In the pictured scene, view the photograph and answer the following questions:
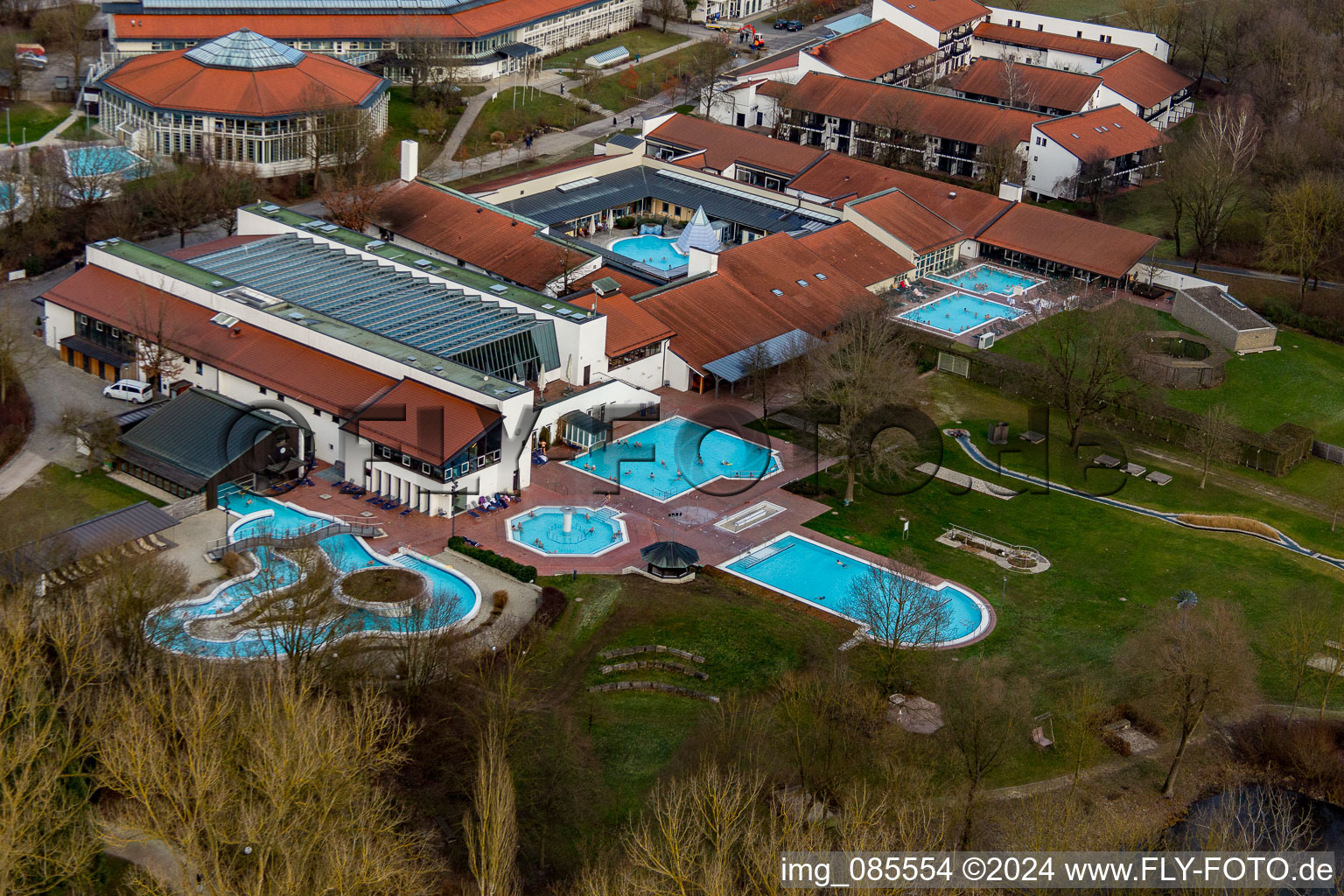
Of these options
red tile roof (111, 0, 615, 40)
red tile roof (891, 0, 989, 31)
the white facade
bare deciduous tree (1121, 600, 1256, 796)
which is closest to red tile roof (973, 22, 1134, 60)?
the white facade

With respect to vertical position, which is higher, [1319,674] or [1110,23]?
[1110,23]

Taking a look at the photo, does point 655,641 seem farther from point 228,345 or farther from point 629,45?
point 629,45

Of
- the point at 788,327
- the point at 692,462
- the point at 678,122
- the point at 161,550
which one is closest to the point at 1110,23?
the point at 678,122

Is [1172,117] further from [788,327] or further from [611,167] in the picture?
[788,327]

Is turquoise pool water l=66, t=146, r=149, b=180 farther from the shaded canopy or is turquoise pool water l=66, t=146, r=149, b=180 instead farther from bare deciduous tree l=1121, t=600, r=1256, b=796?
bare deciduous tree l=1121, t=600, r=1256, b=796

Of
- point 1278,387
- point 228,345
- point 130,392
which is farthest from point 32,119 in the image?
point 1278,387

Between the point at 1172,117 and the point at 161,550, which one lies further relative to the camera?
the point at 1172,117
